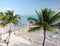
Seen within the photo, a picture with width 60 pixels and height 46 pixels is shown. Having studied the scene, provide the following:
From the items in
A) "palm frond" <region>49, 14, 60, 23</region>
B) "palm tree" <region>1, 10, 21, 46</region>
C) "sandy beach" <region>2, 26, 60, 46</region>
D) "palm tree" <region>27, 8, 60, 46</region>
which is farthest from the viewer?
"sandy beach" <region>2, 26, 60, 46</region>

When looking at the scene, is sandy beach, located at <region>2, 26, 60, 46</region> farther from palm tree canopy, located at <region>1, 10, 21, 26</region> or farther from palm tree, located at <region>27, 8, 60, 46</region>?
palm tree, located at <region>27, 8, 60, 46</region>

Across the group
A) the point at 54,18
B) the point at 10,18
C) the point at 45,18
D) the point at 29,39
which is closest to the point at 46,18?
the point at 45,18

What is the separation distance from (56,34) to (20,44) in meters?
8.17

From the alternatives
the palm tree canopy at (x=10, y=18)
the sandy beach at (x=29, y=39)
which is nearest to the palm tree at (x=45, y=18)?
the palm tree canopy at (x=10, y=18)

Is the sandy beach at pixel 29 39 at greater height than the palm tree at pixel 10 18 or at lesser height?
lesser

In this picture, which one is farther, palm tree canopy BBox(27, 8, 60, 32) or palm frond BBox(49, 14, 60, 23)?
palm tree canopy BBox(27, 8, 60, 32)

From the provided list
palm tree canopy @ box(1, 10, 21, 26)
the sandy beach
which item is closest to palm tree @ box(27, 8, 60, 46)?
palm tree canopy @ box(1, 10, 21, 26)

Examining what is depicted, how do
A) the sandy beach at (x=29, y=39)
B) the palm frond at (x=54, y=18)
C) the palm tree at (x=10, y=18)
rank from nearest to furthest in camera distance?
the palm frond at (x=54, y=18), the palm tree at (x=10, y=18), the sandy beach at (x=29, y=39)

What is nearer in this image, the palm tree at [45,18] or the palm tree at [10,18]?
the palm tree at [45,18]

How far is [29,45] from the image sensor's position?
2416 centimetres

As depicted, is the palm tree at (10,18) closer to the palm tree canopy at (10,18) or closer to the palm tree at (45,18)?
the palm tree canopy at (10,18)

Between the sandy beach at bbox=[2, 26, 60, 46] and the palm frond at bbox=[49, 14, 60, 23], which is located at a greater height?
the palm frond at bbox=[49, 14, 60, 23]

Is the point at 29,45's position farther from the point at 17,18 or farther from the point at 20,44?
the point at 17,18

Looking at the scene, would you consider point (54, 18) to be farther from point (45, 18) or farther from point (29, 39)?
point (29, 39)
